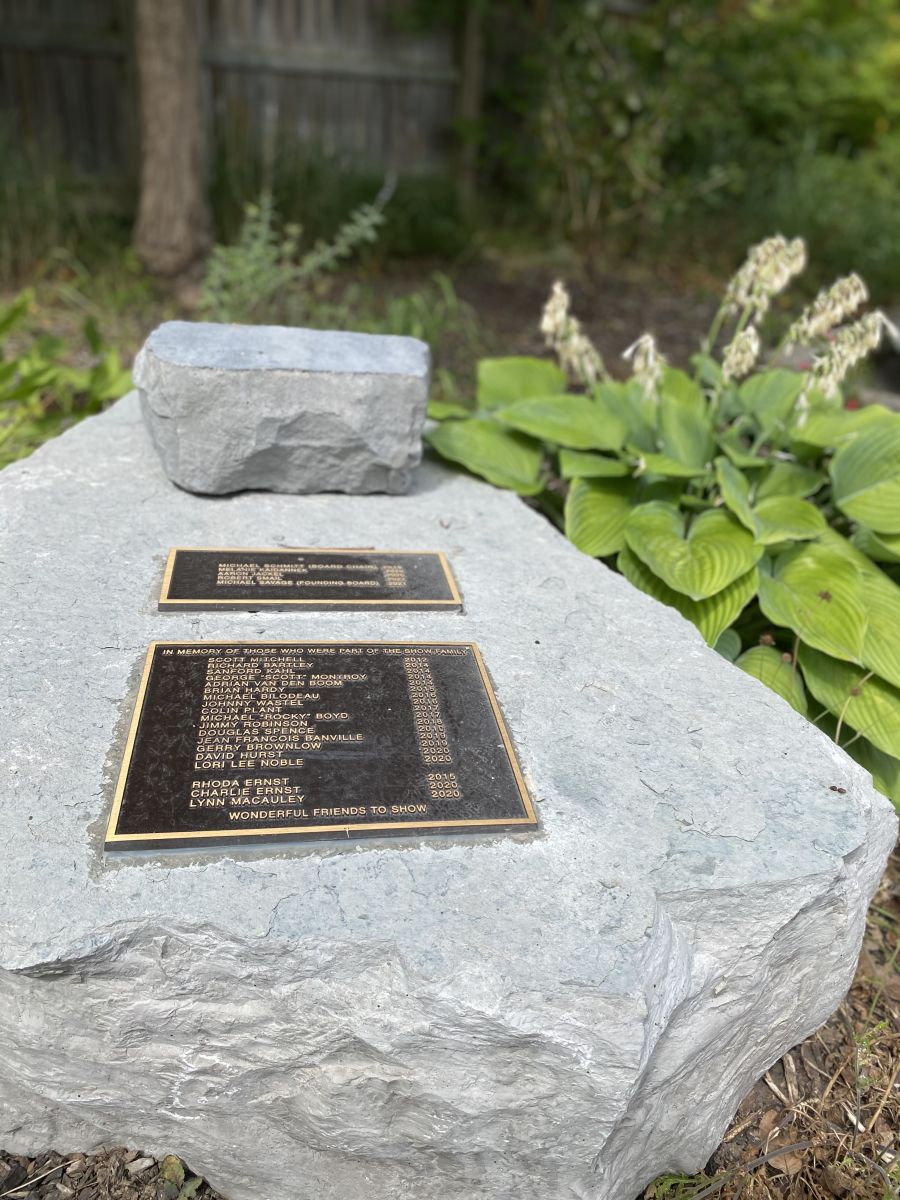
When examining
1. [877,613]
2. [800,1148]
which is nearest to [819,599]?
[877,613]

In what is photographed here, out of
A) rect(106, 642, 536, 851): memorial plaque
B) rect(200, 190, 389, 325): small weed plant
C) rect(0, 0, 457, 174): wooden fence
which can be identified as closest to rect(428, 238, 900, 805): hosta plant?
rect(106, 642, 536, 851): memorial plaque

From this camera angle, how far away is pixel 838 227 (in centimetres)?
702

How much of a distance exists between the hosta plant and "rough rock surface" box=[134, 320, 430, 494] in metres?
0.40

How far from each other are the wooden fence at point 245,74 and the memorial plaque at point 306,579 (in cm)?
487

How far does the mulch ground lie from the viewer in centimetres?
176

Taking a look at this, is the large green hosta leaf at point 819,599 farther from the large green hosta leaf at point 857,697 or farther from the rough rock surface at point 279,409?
the rough rock surface at point 279,409

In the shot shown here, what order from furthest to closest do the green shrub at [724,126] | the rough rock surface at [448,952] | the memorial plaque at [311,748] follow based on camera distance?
1. the green shrub at [724,126]
2. the memorial plaque at [311,748]
3. the rough rock surface at [448,952]

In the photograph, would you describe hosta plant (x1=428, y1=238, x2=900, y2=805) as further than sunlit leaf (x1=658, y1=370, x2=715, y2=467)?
No

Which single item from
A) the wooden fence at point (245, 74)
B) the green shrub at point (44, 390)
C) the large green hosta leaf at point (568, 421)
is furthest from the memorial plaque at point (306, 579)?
the wooden fence at point (245, 74)

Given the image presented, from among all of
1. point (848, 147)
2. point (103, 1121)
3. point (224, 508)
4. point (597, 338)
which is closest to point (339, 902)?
point (103, 1121)

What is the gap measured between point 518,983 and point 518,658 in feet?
2.87

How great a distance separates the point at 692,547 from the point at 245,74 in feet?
18.1

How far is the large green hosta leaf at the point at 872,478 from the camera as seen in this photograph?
279 cm

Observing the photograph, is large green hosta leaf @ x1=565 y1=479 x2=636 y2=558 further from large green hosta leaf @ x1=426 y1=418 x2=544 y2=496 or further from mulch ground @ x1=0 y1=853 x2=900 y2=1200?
mulch ground @ x1=0 y1=853 x2=900 y2=1200
